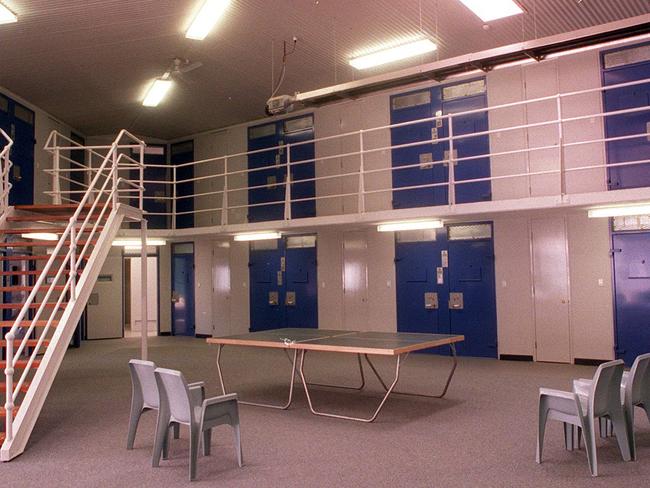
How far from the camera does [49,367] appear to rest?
5.00 meters

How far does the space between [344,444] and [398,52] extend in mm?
5248

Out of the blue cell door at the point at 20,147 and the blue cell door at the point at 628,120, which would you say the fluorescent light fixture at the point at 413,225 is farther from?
the blue cell door at the point at 20,147

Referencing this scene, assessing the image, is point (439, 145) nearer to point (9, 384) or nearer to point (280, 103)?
point (280, 103)

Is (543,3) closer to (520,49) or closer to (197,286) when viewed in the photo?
(520,49)

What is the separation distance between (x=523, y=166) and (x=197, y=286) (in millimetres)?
7737

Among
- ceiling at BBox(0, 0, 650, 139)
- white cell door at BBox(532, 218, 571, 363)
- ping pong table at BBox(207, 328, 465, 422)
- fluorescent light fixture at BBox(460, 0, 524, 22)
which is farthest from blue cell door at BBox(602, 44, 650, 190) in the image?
ping pong table at BBox(207, 328, 465, 422)

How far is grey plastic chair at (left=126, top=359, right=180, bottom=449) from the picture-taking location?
14.9ft

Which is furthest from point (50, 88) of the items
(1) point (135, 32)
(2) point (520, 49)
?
(2) point (520, 49)

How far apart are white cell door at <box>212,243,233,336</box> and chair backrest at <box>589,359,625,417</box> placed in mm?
9397

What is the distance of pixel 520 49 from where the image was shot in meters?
6.91

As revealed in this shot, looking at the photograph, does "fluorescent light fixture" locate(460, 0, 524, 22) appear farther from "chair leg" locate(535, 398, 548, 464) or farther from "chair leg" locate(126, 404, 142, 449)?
"chair leg" locate(126, 404, 142, 449)

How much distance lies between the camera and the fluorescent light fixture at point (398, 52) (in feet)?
24.6

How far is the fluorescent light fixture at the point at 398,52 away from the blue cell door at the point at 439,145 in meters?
1.67

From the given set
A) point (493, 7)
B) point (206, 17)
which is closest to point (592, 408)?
point (493, 7)
